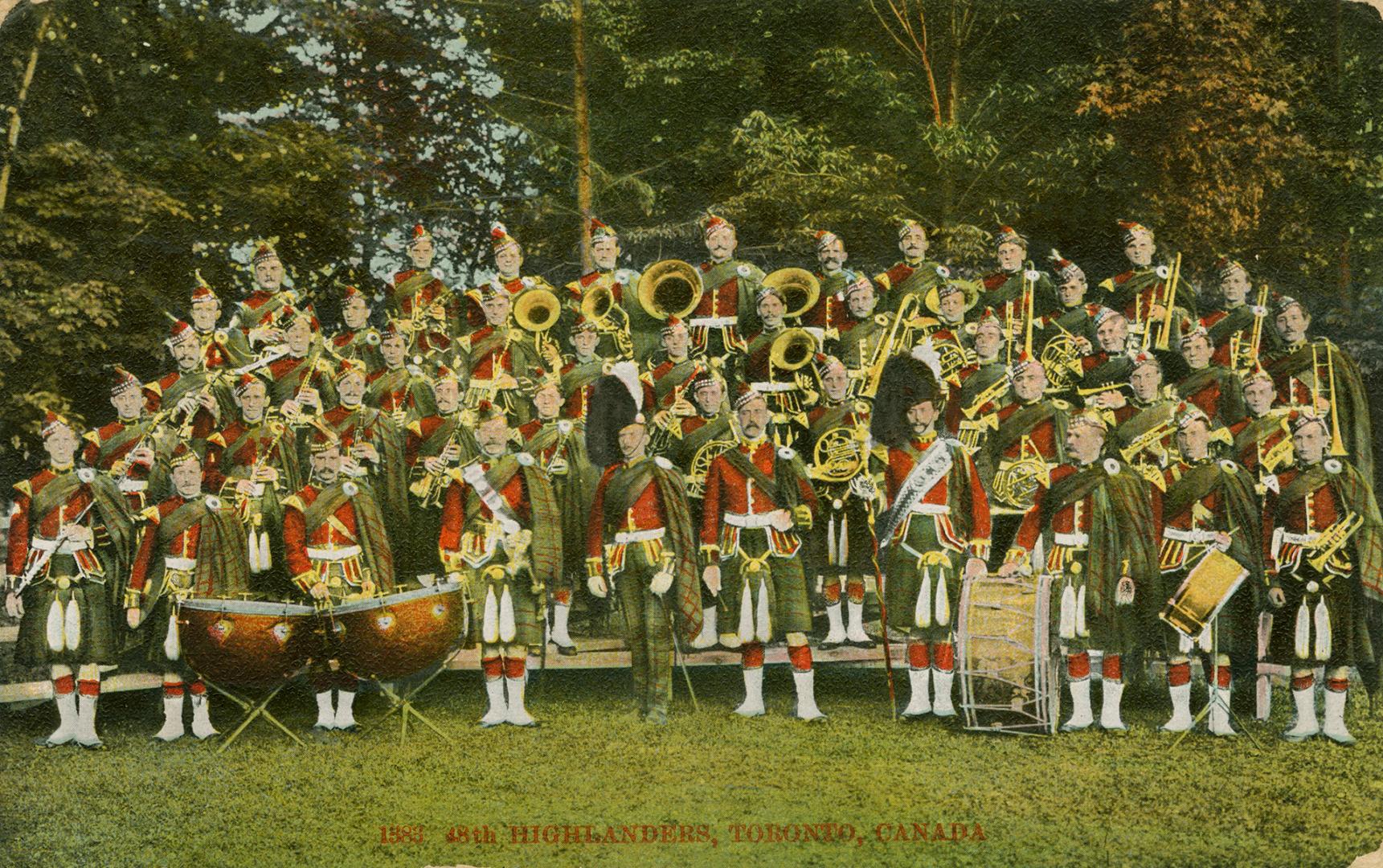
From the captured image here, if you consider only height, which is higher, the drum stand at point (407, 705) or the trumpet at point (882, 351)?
the trumpet at point (882, 351)

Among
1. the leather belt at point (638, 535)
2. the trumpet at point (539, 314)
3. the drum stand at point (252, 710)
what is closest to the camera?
the drum stand at point (252, 710)

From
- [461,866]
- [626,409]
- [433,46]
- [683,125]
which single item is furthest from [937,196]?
[461,866]

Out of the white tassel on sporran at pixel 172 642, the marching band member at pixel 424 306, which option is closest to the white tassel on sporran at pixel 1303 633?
the marching band member at pixel 424 306

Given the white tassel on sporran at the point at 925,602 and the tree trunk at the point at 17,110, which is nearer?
the white tassel on sporran at the point at 925,602

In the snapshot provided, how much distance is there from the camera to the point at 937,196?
9.25 meters

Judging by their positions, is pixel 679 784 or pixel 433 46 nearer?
pixel 679 784

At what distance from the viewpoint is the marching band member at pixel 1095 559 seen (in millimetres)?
8492

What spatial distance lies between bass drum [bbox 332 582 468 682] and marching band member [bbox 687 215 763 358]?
232 cm

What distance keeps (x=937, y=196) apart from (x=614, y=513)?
2993 millimetres

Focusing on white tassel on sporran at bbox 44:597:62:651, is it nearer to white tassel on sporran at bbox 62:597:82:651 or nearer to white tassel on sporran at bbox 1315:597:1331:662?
white tassel on sporran at bbox 62:597:82:651

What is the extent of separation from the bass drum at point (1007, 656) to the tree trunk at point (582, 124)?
3361mm

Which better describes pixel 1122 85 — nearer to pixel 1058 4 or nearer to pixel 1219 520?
pixel 1058 4

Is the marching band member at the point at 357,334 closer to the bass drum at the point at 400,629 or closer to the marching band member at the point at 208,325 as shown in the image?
the marching band member at the point at 208,325

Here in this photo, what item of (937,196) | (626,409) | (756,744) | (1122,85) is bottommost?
(756,744)
